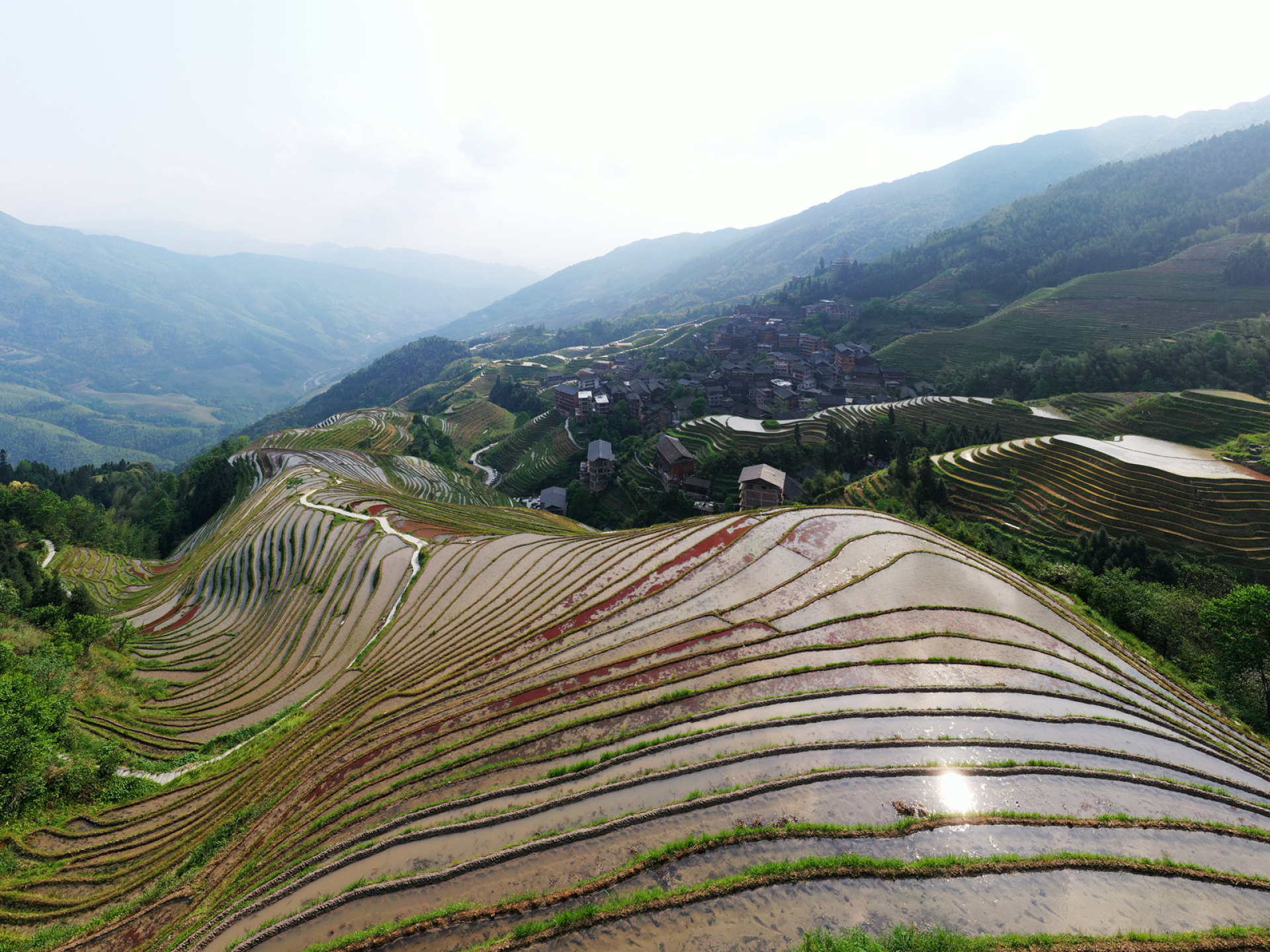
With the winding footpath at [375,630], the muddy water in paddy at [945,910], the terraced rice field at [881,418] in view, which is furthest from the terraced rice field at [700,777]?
the terraced rice field at [881,418]

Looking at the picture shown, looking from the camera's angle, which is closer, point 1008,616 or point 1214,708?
point 1214,708

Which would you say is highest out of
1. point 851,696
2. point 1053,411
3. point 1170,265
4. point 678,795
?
point 1170,265

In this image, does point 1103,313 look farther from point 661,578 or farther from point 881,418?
point 661,578

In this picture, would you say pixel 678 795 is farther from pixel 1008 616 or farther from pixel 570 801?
pixel 1008 616

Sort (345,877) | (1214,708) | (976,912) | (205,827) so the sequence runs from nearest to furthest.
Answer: (976,912) < (345,877) < (205,827) < (1214,708)

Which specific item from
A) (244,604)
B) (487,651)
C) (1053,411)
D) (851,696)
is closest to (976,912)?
(851,696)

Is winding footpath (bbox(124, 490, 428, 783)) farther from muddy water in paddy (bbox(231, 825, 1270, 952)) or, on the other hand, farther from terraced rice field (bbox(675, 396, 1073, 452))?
terraced rice field (bbox(675, 396, 1073, 452))

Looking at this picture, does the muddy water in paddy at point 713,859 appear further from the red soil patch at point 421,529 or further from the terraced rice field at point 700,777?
the red soil patch at point 421,529

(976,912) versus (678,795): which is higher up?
(678,795)
